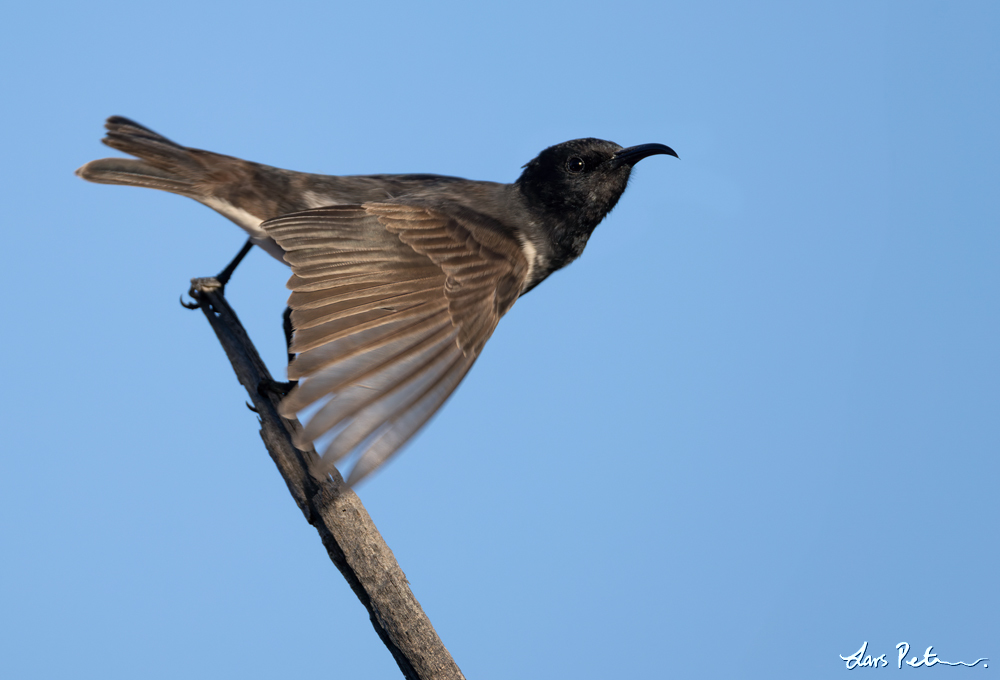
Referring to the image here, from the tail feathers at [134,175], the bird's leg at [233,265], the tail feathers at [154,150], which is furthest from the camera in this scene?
the bird's leg at [233,265]

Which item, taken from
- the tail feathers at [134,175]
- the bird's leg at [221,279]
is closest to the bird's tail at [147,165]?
the tail feathers at [134,175]

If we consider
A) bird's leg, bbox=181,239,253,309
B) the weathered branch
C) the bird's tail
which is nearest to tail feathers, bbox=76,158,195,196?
the bird's tail

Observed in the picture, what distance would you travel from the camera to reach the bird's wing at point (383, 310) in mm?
3092

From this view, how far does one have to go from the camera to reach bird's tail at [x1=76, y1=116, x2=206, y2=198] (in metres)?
4.75

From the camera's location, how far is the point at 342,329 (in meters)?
3.45

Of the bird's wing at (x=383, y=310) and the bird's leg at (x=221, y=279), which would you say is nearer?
the bird's wing at (x=383, y=310)

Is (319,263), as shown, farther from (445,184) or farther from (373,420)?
(445,184)

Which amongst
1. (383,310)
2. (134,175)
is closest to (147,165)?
(134,175)

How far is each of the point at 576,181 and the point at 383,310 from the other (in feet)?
6.67

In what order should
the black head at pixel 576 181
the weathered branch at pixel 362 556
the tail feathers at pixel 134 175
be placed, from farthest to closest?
1. the black head at pixel 576 181
2. the tail feathers at pixel 134 175
3. the weathered branch at pixel 362 556

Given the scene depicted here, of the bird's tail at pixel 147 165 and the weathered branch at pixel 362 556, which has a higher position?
the bird's tail at pixel 147 165

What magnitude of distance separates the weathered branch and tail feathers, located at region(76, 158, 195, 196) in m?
1.31

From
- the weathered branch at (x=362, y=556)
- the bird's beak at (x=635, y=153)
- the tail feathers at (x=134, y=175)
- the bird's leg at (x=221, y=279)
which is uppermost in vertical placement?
the tail feathers at (x=134, y=175)

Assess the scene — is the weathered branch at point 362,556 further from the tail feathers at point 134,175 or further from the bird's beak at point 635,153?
the bird's beak at point 635,153
